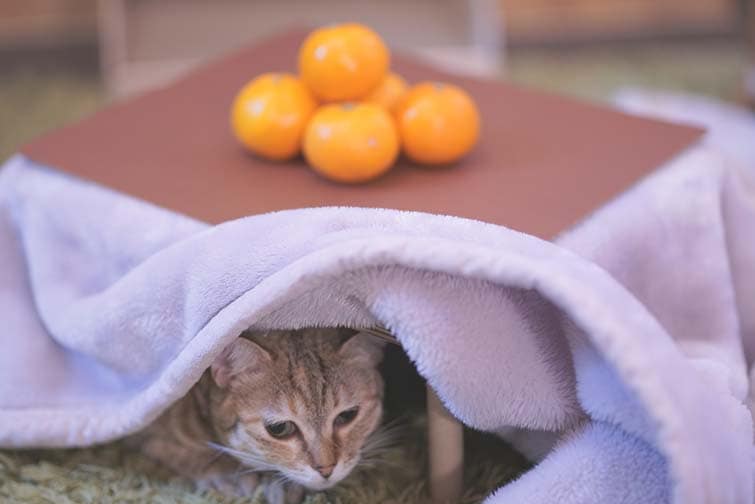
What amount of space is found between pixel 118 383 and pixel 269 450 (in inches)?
9.9

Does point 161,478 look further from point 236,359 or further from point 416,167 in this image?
point 416,167

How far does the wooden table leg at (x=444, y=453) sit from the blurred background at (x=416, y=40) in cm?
140

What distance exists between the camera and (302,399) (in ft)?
3.15

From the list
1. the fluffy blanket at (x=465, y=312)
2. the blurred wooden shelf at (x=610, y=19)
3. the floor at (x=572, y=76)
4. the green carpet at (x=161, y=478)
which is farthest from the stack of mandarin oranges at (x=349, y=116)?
the blurred wooden shelf at (x=610, y=19)

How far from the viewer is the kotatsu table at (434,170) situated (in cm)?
106

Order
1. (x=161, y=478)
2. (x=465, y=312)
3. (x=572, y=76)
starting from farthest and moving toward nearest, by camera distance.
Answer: (x=572, y=76) < (x=161, y=478) < (x=465, y=312)

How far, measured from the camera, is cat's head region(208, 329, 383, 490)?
96 cm

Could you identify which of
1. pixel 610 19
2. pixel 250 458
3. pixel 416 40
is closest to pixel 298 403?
pixel 250 458

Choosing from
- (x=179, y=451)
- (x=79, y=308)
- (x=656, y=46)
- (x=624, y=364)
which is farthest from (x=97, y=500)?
(x=656, y=46)

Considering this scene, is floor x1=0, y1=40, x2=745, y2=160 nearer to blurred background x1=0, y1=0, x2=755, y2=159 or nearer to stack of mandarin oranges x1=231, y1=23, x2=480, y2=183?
blurred background x1=0, y1=0, x2=755, y2=159

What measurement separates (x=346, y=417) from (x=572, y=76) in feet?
5.28

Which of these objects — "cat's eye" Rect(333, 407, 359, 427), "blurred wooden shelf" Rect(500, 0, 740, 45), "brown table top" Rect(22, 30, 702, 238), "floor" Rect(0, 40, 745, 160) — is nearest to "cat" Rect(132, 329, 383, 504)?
"cat's eye" Rect(333, 407, 359, 427)

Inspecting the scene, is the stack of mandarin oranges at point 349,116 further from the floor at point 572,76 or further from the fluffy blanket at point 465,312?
the floor at point 572,76

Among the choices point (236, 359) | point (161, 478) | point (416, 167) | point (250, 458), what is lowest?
point (161, 478)
